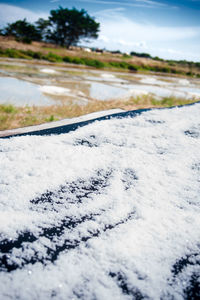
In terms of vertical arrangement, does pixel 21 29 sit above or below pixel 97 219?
above

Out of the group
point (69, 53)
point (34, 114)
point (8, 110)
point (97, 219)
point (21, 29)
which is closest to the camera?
point (97, 219)

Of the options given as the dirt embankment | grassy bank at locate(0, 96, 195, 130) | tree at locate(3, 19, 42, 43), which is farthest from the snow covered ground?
tree at locate(3, 19, 42, 43)

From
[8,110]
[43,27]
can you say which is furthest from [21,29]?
[8,110]

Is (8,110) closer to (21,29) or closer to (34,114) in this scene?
(34,114)

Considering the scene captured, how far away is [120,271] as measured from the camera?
56 centimetres

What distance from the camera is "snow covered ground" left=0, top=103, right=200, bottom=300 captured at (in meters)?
0.53

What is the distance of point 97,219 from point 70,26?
31.8 meters

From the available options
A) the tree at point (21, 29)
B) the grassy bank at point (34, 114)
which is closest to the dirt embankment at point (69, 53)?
the tree at point (21, 29)

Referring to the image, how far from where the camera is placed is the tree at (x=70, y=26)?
88.1 feet

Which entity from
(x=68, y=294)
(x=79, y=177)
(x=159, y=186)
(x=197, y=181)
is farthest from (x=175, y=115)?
(x=68, y=294)

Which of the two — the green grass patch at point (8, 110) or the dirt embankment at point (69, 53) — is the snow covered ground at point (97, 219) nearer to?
the green grass patch at point (8, 110)

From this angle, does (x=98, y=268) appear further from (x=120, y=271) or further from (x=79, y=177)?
(x=79, y=177)

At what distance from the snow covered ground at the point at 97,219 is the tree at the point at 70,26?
3092 cm

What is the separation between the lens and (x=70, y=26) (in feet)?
89.1
